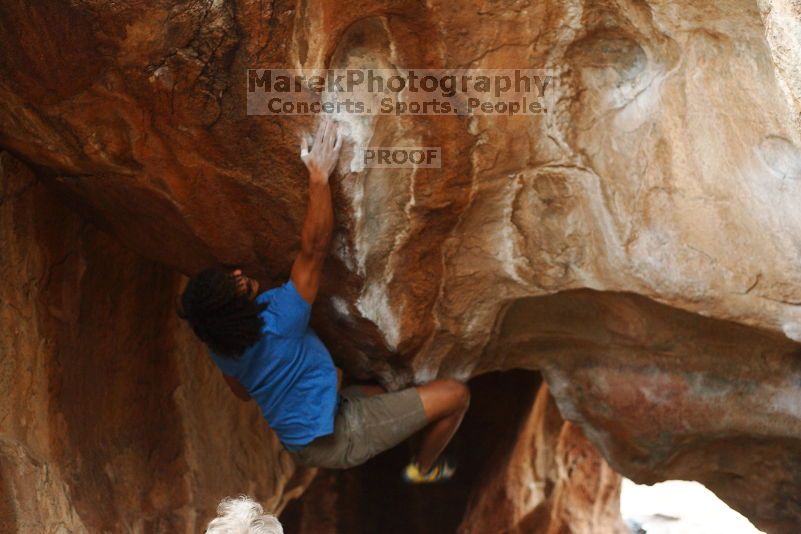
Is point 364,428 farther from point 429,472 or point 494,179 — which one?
point 494,179

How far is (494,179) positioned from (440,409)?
760mm

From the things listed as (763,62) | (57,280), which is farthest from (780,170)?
(57,280)

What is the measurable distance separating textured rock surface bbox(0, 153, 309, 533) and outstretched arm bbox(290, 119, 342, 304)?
2.50 ft

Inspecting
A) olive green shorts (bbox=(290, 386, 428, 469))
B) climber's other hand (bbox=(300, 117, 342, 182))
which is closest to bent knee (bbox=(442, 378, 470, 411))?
olive green shorts (bbox=(290, 386, 428, 469))

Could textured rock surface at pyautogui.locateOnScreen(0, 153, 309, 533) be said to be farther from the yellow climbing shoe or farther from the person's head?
the person's head

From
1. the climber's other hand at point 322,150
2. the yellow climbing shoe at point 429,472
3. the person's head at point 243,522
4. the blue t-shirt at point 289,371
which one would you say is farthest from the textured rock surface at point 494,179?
the person's head at point 243,522

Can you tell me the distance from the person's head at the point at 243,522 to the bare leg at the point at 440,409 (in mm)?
1042

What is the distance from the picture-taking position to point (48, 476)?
2668mm

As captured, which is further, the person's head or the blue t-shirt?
the blue t-shirt

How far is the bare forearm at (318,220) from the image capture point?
2.37m

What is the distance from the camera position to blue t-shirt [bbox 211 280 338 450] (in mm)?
2555

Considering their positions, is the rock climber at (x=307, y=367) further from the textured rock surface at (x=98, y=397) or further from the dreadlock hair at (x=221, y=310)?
the textured rock surface at (x=98, y=397)

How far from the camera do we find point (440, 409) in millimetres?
2922

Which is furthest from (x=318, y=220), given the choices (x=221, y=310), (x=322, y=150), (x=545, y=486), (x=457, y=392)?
(x=545, y=486)
